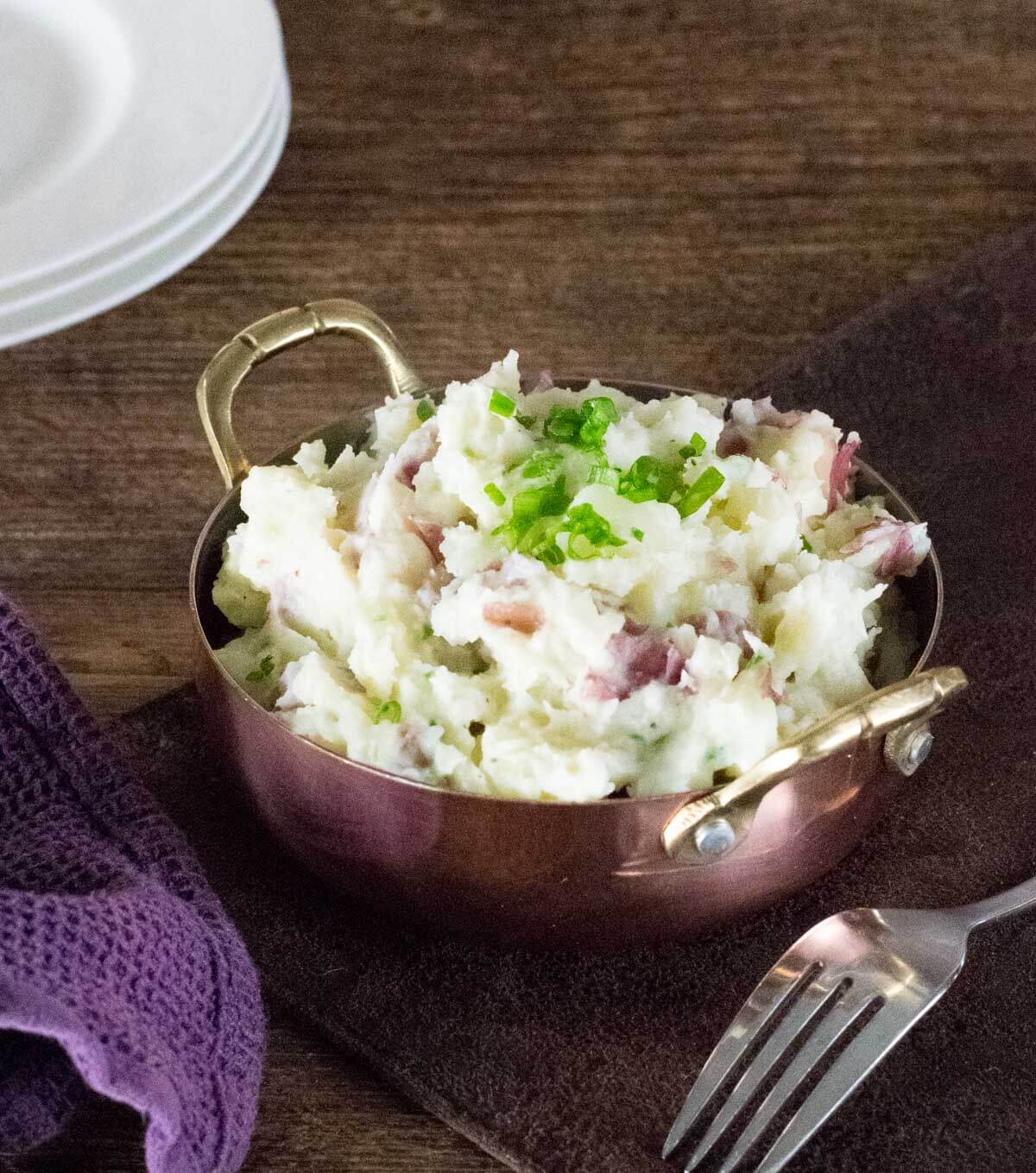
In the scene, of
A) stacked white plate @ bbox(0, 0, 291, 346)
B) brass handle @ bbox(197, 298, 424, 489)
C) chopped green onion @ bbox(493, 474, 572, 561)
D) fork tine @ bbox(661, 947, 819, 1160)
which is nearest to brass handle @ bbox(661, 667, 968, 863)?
fork tine @ bbox(661, 947, 819, 1160)

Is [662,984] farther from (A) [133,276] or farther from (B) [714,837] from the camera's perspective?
(A) [133,276]

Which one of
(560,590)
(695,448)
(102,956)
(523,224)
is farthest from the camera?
(523,224)

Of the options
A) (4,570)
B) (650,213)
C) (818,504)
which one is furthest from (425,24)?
(818,504)

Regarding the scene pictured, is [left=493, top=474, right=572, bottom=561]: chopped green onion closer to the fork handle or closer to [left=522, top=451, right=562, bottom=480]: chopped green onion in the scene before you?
[left=522, top=451, right=562, bottom=480]: chopped green onion

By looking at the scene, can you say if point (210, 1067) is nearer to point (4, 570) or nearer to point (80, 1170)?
point (80, 1170)

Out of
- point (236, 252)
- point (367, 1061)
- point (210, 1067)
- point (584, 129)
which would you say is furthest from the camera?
point (584, 129)

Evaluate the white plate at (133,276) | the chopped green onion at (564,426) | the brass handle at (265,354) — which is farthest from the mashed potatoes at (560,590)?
the white plate at (133,276)

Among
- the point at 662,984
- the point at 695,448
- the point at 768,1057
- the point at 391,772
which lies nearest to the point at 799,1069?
the point at 768,1057
